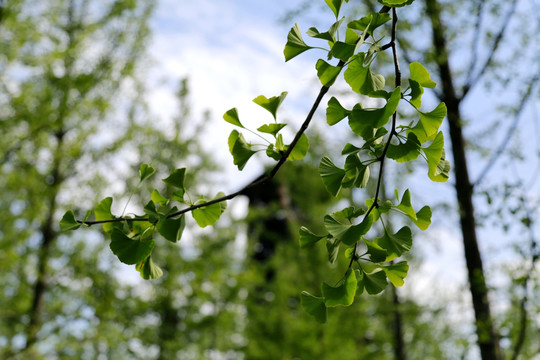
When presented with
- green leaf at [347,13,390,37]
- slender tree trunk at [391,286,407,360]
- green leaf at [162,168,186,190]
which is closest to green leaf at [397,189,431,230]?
green leaf at [347,13,390,37]

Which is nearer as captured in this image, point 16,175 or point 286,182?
point 16,175

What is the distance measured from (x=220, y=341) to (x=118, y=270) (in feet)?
7.54

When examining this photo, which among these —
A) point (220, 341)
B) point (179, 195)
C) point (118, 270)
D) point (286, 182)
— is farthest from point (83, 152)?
point (179, 195)

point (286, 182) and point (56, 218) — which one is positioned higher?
point (286, 182)

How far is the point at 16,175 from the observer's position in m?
6.20

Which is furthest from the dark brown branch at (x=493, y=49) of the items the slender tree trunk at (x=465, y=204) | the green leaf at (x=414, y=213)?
the green leaf at (x=414, y=213)

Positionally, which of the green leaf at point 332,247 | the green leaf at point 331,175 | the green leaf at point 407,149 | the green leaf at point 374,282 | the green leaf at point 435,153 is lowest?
the green leaf at point 332,247

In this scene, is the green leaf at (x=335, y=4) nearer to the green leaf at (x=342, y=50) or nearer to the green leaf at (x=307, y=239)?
the green leaf at (x=342, y=50)

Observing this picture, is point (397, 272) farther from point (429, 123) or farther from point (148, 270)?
point (148, 270)

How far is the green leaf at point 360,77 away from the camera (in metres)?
0.73

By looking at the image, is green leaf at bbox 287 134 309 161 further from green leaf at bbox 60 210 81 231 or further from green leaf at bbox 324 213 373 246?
green leaf at bbox 60 210 81 231

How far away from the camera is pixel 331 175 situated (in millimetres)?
790

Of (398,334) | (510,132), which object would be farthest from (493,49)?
(398,334)

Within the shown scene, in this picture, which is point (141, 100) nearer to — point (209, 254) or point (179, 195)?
point (209, 254)
